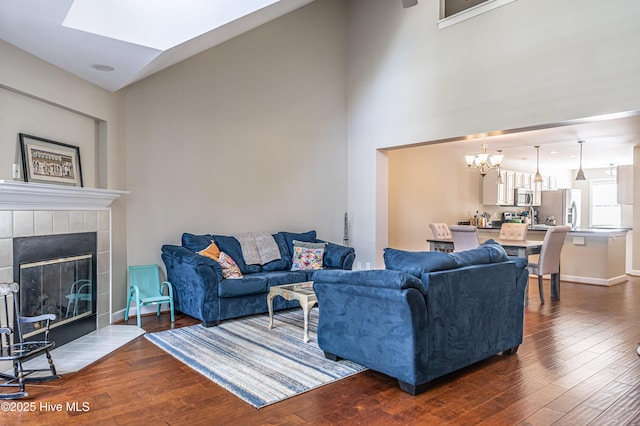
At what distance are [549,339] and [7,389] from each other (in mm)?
4561

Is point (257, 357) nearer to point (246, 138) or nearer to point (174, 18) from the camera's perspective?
point (174, 18)

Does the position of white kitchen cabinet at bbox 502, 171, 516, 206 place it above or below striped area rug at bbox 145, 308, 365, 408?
above

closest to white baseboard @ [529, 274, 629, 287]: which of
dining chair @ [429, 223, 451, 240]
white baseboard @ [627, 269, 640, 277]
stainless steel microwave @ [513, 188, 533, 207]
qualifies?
white baseboard @ [627, 269, 640, 277]

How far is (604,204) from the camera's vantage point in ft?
39.5

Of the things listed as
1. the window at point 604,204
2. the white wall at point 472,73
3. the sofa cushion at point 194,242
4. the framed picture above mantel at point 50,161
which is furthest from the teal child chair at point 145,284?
the window at point 604,204

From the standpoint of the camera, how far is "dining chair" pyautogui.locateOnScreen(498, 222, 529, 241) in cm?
671

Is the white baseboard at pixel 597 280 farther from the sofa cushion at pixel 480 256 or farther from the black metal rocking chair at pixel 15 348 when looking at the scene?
the black metal rocking chair at pixel 15 348

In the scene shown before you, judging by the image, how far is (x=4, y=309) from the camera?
3.24 m

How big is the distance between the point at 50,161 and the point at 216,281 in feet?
6.40

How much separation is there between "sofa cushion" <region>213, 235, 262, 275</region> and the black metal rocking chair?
2298 millimetres

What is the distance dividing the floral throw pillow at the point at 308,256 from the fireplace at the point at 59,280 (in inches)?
95.7

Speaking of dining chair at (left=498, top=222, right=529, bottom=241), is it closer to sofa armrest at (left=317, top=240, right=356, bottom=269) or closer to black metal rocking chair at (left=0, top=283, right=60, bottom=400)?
sofa armrest at (left=317, top=240, right=356, bottom=269)

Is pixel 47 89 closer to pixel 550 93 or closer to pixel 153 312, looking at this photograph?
pixel 153 312

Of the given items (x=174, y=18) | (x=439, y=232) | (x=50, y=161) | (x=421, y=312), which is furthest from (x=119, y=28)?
(x=439, y=232)
